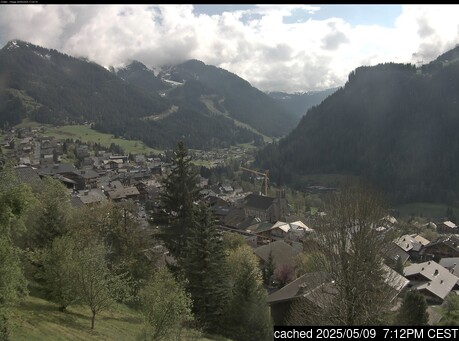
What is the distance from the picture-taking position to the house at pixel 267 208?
103613mm

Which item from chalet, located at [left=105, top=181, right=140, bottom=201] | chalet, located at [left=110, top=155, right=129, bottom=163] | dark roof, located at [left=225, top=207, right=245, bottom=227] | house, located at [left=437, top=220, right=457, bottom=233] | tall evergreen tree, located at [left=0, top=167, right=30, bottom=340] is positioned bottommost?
house, located at [left=437, top=220, right=457, bottom=233]

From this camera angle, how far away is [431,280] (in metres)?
60.6

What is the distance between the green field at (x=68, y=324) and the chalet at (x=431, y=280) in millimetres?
42693

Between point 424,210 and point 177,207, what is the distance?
150119 millimetres

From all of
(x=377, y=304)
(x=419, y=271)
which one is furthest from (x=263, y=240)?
(x=377, y=304)

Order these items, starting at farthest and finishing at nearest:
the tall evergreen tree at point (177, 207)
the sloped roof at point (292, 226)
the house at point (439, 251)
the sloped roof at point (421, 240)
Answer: the sloped roof at point (421, 240), the house at point (439, 251), the sloped roof at point (292, 226), the tall evergreen tree at point (177, 207)

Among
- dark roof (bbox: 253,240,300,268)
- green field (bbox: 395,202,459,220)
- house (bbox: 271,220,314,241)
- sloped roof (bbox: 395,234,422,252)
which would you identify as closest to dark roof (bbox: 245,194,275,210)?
house (bbox: 271,220,314,241)

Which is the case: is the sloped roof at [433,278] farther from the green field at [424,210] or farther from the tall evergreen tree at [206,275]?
the green field at [424,210]

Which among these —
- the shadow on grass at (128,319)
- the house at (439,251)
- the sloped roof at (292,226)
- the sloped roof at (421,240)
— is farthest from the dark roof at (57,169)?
the house at (439,251)

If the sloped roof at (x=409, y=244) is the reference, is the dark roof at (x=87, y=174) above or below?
above

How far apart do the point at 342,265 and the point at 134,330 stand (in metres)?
13.6

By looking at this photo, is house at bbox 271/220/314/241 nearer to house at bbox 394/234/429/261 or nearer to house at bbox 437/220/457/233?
house at bbox 394/234/429/261

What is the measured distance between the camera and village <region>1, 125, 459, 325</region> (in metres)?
36.9

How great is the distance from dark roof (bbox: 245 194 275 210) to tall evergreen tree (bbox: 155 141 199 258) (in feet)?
241
